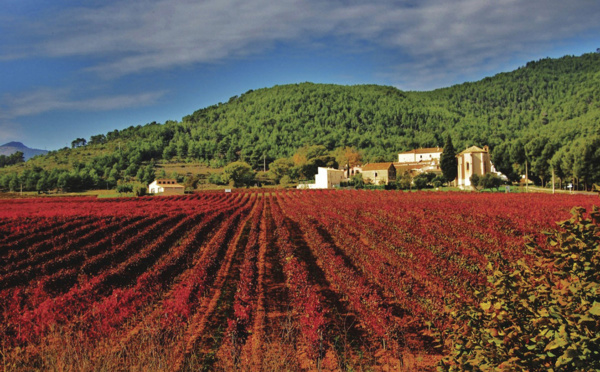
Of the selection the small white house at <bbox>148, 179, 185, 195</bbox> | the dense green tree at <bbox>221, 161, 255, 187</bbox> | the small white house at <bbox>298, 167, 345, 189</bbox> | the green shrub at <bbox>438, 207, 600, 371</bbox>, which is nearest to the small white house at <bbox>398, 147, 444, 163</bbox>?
the small white house at <bbox>298, 167, 345, 189</bbox>

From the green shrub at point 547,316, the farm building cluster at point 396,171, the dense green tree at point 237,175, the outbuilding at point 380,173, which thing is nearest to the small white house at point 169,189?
the dense green tree at point 237,175

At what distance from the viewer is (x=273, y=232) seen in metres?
25.8

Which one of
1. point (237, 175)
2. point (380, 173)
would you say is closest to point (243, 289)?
point (380, 173)

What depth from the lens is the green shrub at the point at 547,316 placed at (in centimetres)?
266

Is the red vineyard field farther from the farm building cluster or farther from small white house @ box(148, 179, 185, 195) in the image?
small white house @ box(148, 179, 185, 195)

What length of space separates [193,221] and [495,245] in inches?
843

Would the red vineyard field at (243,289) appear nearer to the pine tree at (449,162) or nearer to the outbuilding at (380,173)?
the pine tree at (449,162)

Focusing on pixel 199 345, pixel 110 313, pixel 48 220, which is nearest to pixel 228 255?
pixel 110 313

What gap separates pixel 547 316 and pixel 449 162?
253 ft

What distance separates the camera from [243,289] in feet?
39.4

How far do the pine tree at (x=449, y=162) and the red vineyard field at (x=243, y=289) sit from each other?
4951 cm

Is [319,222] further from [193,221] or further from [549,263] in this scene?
[549,263]

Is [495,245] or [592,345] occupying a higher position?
[592,345]

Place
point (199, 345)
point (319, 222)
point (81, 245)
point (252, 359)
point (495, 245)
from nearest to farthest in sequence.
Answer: point (252, 359)
point (199, 345)
point (495, 245)
point (81, 245)
point (319, 222)
